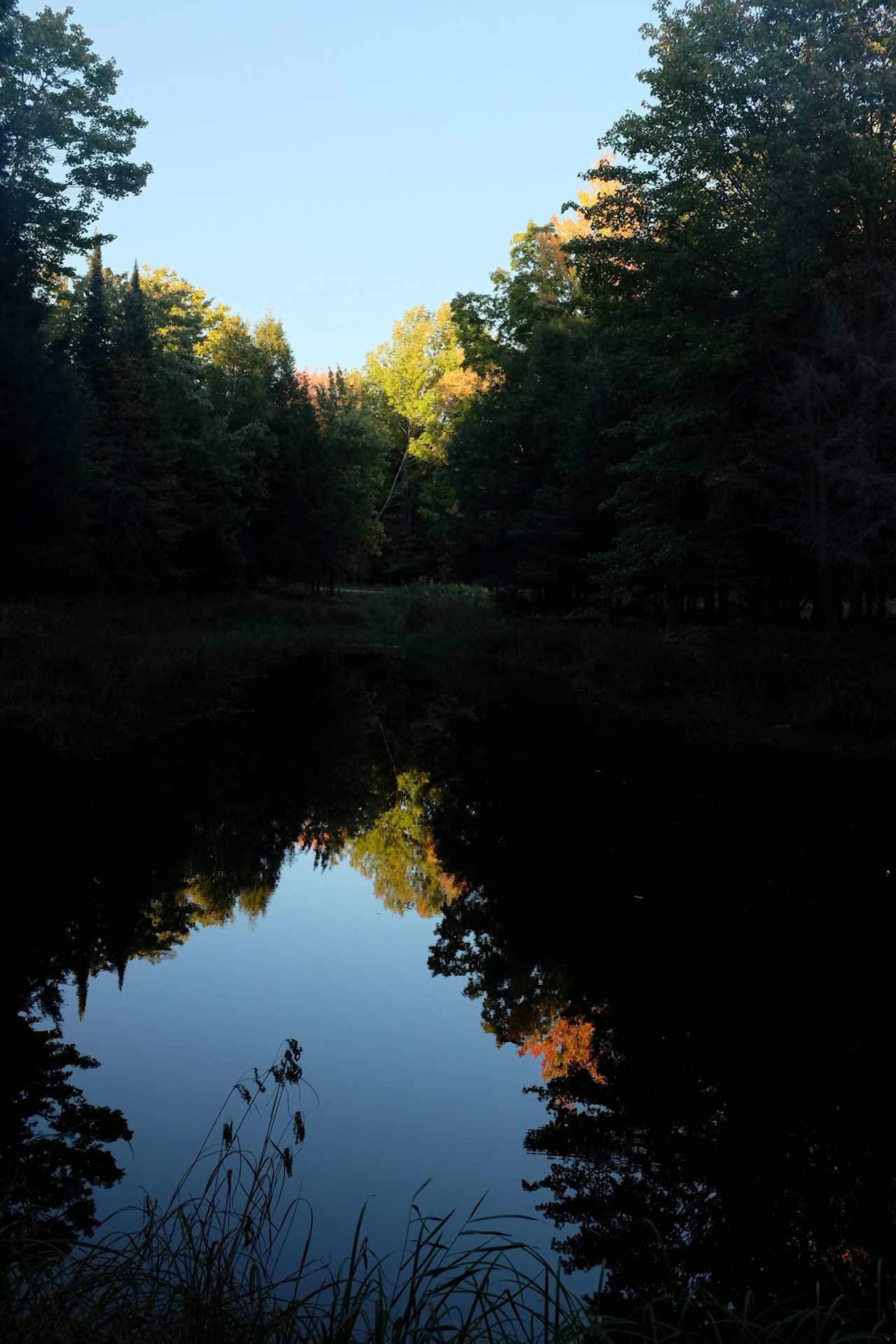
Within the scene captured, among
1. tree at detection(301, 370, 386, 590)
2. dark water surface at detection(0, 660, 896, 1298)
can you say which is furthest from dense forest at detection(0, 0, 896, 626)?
dark water surface at detection(0, 660, 896, 1298)

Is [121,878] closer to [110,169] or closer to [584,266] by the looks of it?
[584,266]

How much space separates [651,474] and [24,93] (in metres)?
21.8

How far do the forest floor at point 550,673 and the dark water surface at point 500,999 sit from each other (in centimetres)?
250

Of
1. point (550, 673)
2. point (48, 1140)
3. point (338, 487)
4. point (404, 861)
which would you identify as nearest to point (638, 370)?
point (550, 673)

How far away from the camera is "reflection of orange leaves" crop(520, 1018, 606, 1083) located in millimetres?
6422

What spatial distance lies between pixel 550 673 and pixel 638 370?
30.7 ft

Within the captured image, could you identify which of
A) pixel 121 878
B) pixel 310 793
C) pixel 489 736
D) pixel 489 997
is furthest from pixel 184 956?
pixel 489 736

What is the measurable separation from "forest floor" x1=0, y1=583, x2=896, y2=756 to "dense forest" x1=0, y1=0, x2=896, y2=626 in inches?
74.4

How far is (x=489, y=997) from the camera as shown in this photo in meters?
7.64

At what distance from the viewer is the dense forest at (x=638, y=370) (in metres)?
20.6

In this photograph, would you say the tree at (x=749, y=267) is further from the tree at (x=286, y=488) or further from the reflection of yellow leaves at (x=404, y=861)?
the tree at (x=286, y=488)

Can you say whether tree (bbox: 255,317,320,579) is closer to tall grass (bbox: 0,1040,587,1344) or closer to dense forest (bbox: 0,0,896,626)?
dense forest (bbox: 0,0,896,626)

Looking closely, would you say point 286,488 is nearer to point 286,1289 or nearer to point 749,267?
point 749,267

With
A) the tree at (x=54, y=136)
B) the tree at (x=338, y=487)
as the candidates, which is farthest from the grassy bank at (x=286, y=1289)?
the tree at (x=338, y=487)
